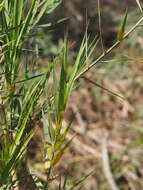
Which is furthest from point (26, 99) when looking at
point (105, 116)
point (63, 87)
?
point (105, 116)

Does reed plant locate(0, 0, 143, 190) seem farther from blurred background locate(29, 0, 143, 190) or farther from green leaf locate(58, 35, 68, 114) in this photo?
blurred background locate(29, 0, 143, 190)

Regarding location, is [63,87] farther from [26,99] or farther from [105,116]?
[105,116]

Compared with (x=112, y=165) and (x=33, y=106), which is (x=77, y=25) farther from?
(x=33, y=106)

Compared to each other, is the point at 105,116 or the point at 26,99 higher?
the point at 26,99

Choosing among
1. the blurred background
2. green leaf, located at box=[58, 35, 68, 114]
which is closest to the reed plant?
green leaf, located at box=[58, 35, 68, 114]

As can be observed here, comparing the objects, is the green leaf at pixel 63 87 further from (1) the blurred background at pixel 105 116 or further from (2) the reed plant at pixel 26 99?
(1) the blurred background at pixel 105 116

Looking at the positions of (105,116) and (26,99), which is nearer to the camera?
(26,99)

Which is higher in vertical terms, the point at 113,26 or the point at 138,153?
the point at 113,26

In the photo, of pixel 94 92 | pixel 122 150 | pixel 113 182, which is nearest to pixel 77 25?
pixel 94 92

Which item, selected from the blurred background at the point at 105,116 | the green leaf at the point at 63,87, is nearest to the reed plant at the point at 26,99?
the green leaf at the point at 63,87
